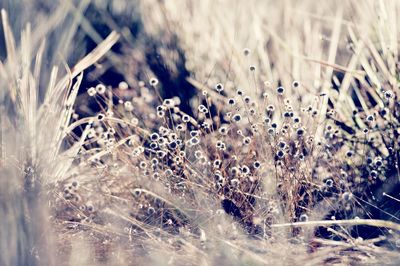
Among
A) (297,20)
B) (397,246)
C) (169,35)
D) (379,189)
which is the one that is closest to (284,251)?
(397,246)

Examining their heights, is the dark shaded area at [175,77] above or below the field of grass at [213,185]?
above

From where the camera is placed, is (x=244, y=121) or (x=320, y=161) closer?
(x=320, y=161)

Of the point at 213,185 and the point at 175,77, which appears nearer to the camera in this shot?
the point at 213,185

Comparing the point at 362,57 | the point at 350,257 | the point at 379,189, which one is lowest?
the point at 350,257

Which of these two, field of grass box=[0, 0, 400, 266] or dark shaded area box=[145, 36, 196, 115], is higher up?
dark shaded area box=[145, 36, 196, 115]

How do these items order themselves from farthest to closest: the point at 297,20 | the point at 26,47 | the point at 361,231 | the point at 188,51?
the point at 297,20, the point at 188,51, the point at 26,47, the point at 361,231

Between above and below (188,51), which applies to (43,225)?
below

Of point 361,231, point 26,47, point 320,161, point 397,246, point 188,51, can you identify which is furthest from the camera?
point 188,51

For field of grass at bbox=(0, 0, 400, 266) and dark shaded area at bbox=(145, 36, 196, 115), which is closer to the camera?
field of grass at bbox=(0, 0, 400, 266)

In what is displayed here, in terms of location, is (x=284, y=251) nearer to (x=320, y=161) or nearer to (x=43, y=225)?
(x=320, y=161)

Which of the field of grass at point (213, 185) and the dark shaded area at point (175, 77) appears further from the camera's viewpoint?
the dark shaded area at point (175, 77)

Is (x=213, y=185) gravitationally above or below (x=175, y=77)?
below
